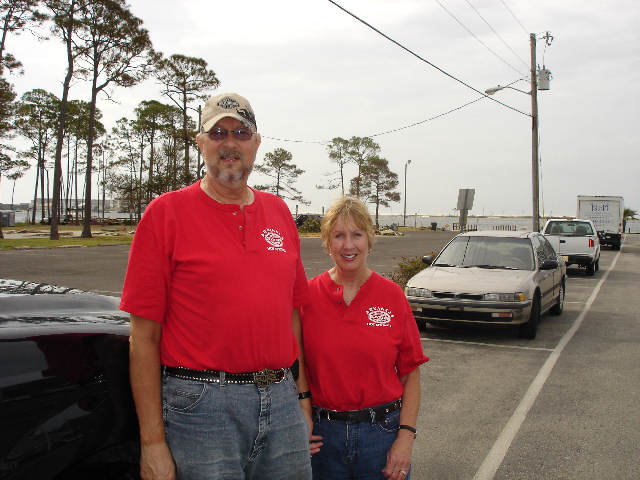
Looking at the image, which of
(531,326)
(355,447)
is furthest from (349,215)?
(531,326)

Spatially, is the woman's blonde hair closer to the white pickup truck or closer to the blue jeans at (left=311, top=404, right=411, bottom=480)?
the blue jeans at (left=311, top=404, right=411, bottom=480)

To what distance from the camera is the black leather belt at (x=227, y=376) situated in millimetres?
1962

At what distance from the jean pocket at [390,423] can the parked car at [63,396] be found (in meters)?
0.98

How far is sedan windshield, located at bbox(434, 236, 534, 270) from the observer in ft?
30.9

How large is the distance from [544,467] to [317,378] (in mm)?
2480

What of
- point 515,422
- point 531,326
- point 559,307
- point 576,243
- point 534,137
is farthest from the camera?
point 534,137

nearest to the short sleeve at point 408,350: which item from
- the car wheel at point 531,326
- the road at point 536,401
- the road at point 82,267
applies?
the road at point 536,401

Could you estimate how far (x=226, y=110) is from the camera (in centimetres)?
216

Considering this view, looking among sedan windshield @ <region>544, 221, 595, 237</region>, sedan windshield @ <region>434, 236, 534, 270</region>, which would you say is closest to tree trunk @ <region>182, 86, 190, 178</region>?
sedan windshield @ <region>544, 221, 595, 237</region>

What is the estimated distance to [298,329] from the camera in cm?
246

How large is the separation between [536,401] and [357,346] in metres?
3.88

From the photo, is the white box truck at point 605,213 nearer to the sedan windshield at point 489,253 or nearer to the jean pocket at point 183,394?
the sedan windshield at point 489,253

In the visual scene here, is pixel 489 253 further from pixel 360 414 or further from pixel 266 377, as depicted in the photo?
pixel 266 377

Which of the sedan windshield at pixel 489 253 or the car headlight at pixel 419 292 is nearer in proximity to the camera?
the car headlight at pixel 419 292
